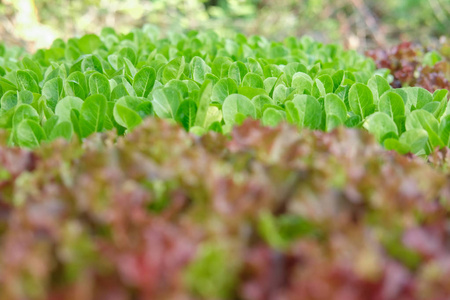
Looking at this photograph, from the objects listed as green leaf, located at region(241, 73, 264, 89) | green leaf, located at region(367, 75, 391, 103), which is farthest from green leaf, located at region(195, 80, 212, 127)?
green leaf, located at region(367, 75, 391, 103)

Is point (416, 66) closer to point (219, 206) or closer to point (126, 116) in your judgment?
point (126, 116)

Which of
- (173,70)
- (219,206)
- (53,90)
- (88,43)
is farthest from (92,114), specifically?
(88,43)

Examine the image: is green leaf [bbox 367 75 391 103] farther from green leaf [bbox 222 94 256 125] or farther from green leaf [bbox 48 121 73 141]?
green leaf [bbox 48 121 73 141]

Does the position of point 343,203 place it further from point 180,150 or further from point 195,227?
point 180,150

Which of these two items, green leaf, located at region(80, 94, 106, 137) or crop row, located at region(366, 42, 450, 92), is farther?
crop row, located at region(366, 42, 450, 92)

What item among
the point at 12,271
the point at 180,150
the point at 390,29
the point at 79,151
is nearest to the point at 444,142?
the point at 180,150

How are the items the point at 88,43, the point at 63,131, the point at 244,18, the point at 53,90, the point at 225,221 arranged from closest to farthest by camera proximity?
the point at 225,221 < the point at 63,131 < the point at 53,90 < the point at 88,43 < the point at 244,18

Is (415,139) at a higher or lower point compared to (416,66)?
lower

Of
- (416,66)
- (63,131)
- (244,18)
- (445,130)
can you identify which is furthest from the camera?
(244,18)
